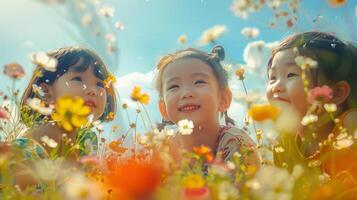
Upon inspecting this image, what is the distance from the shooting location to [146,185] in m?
0.97

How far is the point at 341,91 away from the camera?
210 centimetres

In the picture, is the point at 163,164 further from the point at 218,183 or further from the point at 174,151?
the point at 174,151

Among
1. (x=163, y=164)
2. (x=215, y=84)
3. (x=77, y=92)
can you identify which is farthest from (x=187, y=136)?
(x=163, y=164)

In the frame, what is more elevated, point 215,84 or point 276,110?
point 215,84

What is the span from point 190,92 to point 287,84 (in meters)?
0.62

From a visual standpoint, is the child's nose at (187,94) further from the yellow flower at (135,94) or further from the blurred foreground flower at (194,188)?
the blurred foreground flower at (194,188)

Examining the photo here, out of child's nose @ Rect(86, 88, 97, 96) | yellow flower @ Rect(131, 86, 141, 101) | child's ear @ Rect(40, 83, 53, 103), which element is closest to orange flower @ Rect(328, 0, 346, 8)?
yellow flower @ Rect(131, 86, 141, 101)

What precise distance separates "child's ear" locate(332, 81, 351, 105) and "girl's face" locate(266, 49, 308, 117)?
16 centimetres

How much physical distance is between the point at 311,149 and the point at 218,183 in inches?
54.6

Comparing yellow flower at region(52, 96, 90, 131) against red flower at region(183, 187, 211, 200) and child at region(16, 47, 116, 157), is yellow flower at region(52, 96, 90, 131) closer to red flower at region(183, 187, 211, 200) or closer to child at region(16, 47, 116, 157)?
red flower at region(183, 187, 211, 200)

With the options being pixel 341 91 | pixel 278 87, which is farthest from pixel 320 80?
pixel 278 87

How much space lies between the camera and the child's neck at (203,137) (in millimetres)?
2637

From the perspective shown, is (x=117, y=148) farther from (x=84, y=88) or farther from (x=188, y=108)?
(x=84, y=88)

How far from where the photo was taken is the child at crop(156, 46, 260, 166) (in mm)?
2502
